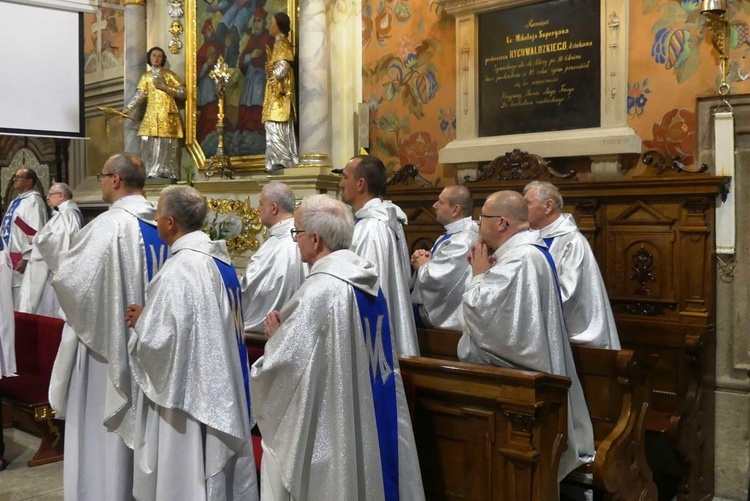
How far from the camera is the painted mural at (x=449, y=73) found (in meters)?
5.52

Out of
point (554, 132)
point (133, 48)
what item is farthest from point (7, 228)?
point (554, 132)

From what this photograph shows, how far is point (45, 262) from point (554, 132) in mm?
5196

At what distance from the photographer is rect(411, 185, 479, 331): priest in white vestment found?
501 cm

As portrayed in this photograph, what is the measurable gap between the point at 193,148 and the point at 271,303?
160 inches

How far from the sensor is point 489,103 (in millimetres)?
6707

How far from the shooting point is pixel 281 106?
24.8 ft

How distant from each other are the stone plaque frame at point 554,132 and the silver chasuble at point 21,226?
15.2 ft

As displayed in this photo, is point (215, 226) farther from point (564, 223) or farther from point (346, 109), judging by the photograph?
point (564, 223)

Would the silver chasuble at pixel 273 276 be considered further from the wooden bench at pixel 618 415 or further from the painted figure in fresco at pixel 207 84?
the painted figure in fresco at pixel 207 84

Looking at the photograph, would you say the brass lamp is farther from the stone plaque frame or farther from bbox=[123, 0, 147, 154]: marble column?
bbox=[123, 0, 147, 154]: marble column

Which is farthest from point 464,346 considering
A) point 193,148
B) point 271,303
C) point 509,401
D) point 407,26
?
point 193,148

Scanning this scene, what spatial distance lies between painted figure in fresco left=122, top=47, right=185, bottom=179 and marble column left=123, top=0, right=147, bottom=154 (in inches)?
15.7

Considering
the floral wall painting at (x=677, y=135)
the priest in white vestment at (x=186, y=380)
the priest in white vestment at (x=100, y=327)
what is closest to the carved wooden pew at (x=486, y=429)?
the priest in white vestment at (x=186, y=380)

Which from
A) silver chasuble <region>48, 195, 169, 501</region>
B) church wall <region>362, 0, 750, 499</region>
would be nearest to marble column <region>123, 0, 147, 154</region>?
church wall <region>362, 0, 750, 499</region>
